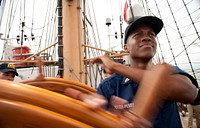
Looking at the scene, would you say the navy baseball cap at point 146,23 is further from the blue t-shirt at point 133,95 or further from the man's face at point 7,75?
the man's face at point 7,75

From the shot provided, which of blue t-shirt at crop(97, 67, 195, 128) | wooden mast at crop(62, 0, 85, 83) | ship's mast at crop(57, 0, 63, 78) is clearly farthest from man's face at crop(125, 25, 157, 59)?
ship's mast at crop(57, 0, 63, 78)

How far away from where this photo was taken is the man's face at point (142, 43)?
890 mm

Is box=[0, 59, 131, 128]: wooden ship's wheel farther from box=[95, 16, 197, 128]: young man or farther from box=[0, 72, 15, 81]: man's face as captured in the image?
box=[0, 72, 15, 81]: man's face

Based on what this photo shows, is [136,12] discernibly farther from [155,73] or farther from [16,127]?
[16,127]

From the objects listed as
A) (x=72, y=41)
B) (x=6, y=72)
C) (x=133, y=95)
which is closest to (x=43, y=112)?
(x=133, y=95)

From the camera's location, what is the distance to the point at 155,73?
0.40 metres

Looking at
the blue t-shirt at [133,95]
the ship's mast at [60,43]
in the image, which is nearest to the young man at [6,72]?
the ship's mast at [60,43]

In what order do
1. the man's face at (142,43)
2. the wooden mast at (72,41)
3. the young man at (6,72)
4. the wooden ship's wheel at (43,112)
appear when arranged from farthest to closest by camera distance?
1. the wooden mast at (72,41)
2. the young man at (6,72)
3. the man's face at (142,43)
4. the wooden ship's wheel at (43,112)

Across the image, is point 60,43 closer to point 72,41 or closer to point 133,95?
point 72,41

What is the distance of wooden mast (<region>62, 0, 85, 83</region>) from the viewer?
2.25 m

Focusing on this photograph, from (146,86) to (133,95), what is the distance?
1.50 ft

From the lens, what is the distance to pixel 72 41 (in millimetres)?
2273

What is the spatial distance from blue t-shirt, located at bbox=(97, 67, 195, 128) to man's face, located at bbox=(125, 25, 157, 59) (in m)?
0.13

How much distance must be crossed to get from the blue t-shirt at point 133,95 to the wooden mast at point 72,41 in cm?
128
